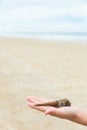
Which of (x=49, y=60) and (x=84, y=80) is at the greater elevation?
(x=49, y=60)

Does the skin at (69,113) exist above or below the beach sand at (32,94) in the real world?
below

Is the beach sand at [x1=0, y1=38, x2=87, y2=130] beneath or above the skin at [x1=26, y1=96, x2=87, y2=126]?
above

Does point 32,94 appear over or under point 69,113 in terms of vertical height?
over

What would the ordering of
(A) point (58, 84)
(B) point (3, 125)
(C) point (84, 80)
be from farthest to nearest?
(C) point (84, 80)
(A) point (58, 84)
(B) point (3, 125)

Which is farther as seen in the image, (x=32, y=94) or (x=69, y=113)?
(x=32, y=94)

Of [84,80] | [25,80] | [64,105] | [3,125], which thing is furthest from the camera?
[84,80]

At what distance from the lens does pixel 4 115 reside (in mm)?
6836

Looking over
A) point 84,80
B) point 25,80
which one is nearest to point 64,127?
point 25,80

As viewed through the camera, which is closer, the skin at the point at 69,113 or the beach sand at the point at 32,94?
the skin at the point at 69,113

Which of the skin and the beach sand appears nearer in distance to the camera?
the skin

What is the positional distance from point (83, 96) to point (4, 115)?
359cm

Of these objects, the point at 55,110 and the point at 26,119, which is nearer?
the point at 55,110

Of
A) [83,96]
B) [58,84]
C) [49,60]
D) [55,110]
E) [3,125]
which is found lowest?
[55,110]

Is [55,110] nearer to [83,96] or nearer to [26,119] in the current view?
[26,119]
